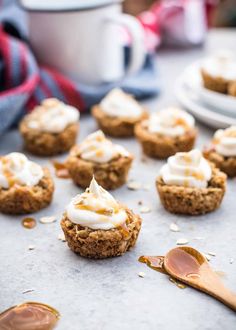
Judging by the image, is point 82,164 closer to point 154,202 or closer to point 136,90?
point 154,202

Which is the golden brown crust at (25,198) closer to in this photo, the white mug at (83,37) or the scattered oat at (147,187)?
the scattered oat at (147,187)

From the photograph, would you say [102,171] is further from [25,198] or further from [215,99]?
[215,99]

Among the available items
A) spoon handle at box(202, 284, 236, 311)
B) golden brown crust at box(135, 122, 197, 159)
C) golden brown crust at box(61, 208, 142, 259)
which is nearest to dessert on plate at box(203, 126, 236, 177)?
golden brown crust at box(135, 122, 197, 159)

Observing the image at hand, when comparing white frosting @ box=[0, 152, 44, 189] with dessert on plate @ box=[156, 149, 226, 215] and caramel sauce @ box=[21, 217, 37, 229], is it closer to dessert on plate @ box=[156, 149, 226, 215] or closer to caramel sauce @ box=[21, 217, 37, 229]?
caramel sauce @ box=[21, 217, 37, 229]

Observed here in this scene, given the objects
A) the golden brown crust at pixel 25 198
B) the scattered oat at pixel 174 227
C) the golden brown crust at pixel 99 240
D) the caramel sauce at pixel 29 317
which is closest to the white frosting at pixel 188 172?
the scattered oat at pixel 174 227

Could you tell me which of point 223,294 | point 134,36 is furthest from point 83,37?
point 223,294

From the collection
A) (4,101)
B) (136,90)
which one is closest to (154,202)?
(4,101)
